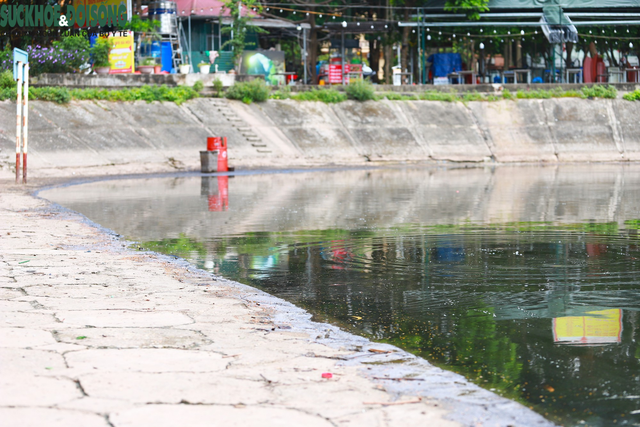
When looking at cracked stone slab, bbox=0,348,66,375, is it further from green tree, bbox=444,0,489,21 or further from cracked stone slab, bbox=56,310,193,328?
green tree, bbox=444,0,489,21

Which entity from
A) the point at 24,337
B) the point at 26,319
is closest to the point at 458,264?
the point at 26,319

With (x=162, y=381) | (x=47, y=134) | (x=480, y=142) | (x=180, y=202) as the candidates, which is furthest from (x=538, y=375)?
(x=480, y=142)

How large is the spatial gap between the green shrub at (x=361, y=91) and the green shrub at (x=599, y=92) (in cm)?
986

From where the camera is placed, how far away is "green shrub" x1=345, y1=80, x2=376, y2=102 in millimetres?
36188

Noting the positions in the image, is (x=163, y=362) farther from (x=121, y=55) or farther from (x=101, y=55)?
(x=121, y=55)

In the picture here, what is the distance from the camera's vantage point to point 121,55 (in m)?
34.4

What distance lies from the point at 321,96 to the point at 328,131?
9.30 ft

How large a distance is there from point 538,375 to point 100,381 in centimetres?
241

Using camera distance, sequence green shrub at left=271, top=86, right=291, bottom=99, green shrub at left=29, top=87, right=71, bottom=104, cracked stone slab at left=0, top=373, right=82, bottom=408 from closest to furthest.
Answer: cracked stone slab at left=0, top=373, right=82, bottom=408 < green shrub at left=29, top=87, right=71, bottom=104 < green shrub at left=271, top=86, right=291, bottom=99

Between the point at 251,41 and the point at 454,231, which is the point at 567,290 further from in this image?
the point at 251,41

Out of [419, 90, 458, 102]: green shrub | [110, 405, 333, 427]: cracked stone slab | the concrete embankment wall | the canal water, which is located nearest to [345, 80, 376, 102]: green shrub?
the concrete embankment wall

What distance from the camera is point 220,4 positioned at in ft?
133

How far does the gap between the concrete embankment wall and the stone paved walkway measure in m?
20.5

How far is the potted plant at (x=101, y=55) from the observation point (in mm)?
33812
